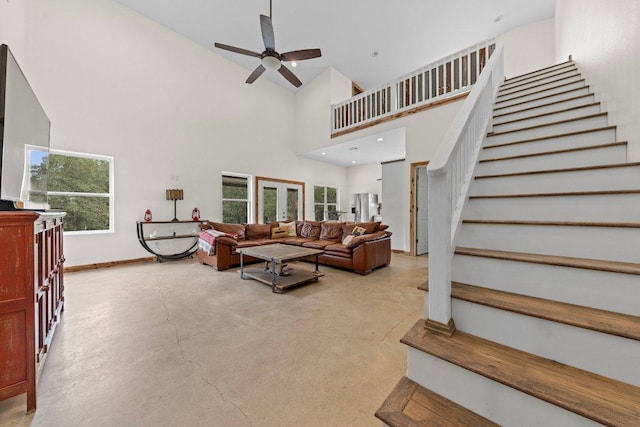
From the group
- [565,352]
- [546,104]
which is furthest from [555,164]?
[565,352]

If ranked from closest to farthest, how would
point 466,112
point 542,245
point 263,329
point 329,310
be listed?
point 542,245, point 466,112, point 263,329, point 329,310

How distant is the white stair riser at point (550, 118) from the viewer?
2362 mm

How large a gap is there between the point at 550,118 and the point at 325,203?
7315 millimetres

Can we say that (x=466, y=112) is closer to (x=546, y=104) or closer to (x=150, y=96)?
(x=546, y=104)

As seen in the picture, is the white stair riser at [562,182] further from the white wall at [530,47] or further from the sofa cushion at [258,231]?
the white wall at [530,47]

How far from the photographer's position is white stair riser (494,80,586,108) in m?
2.93

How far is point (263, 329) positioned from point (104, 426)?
45.7 inches

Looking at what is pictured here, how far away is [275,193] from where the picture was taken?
7.75 meters

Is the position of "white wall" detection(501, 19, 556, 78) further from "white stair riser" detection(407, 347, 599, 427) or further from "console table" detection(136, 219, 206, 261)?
"console table" detection(136, 219, 206, 261)

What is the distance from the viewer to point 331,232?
17.6 feet

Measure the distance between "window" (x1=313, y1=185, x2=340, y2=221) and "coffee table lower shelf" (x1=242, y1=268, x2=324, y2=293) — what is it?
5103mm

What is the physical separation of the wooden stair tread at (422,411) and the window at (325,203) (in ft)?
26.1

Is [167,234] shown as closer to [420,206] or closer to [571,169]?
[420,206]

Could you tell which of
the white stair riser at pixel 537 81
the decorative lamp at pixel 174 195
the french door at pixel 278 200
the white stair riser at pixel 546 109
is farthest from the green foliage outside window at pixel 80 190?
the white stair riser at pixel 537 81
